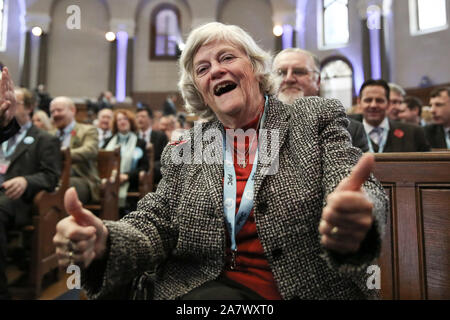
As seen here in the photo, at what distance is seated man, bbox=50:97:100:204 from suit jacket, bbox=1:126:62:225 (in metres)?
0.66

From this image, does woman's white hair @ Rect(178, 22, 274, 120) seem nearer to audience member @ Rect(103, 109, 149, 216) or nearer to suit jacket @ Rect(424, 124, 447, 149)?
audience member @ Rect(103, 109, 149, 216)

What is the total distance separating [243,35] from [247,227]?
0.68 metres

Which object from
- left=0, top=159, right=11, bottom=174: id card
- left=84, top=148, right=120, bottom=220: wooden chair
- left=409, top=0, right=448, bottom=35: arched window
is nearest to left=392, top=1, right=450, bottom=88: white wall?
left=409, top=0, right=448, bottom=35: arched window

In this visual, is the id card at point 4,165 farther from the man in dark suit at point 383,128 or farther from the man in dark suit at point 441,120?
the man in dark suit at point 441,120

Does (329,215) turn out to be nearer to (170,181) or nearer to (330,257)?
(330,257)

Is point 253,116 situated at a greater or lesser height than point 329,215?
greater

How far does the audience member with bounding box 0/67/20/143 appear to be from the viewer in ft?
5.70

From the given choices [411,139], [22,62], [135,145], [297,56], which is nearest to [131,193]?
[135,145]

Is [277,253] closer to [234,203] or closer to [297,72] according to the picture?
[234,203]

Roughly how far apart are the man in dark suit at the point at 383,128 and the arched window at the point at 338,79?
8033mm

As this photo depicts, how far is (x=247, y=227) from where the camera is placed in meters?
1.06

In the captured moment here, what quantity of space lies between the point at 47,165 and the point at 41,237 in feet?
1.74

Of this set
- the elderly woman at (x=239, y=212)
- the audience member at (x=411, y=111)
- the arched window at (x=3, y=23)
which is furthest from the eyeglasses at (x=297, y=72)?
the arched window at (x=3, y=23)

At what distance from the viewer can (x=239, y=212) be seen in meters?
1.06
